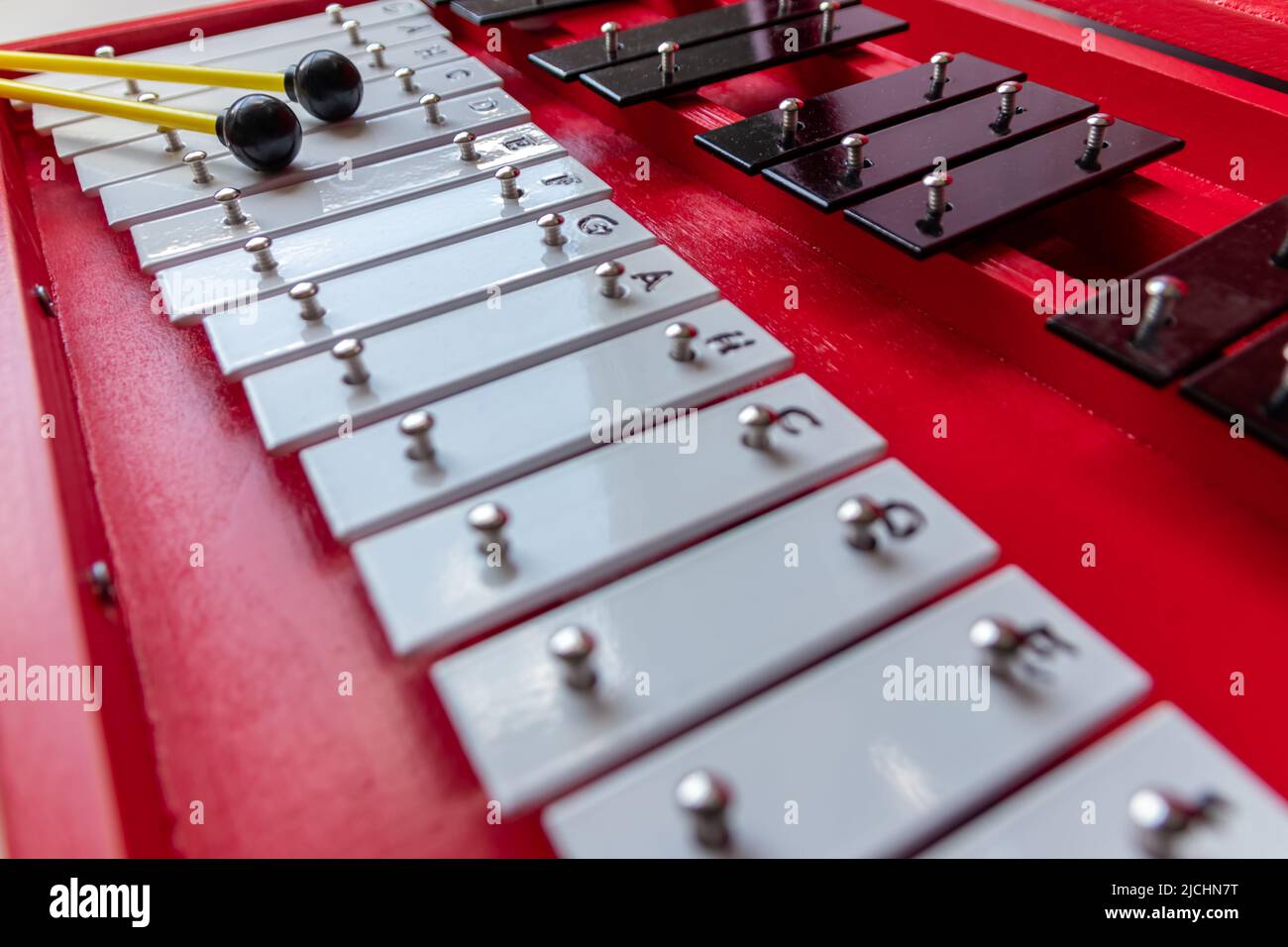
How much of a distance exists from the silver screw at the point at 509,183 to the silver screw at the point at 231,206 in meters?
0.46

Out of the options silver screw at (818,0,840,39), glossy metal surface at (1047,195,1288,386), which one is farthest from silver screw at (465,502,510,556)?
silver screw at (818,0,840,39)

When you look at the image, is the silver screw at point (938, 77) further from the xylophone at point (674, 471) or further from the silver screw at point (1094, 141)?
the silver screw at point (1094, 141)

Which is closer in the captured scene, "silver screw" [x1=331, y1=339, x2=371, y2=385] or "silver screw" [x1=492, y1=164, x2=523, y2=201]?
"silver screw" [x1=331, y1=339, x2=371, y2=385]

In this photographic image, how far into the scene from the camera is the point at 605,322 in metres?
1.37

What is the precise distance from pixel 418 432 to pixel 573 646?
39cm

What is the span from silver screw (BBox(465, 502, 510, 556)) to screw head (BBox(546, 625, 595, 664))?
157 mm

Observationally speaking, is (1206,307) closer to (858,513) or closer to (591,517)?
(858,513)

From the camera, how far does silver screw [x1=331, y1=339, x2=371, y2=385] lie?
4.11 ft

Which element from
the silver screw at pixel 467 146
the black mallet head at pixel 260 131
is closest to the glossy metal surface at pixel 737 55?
the silver screw at pixel 467 146

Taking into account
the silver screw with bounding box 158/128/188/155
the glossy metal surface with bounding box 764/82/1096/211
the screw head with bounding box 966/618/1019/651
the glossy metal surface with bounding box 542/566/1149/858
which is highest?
the silver screw with bounding box 158/128/188/155

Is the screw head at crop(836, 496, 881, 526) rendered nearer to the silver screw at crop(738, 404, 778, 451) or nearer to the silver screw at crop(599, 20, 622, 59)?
the silver screw at crop(738, 404, 778, 451)

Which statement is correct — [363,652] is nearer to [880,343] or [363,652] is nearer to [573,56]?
[880,343]

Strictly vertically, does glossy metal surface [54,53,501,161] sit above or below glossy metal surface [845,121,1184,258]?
above

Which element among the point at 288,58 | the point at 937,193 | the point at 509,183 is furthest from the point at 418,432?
the point at 288,58
